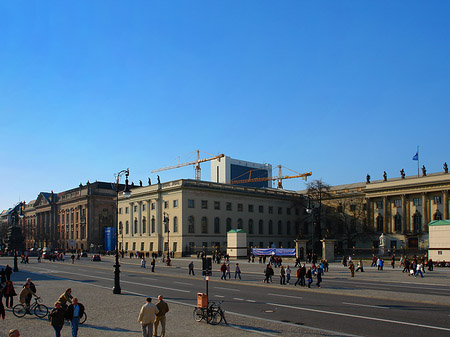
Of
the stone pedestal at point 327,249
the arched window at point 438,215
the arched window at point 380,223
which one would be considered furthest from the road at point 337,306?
the arched window at point 380,223

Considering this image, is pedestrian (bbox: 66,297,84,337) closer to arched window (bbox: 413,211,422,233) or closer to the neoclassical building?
the neoclassical building

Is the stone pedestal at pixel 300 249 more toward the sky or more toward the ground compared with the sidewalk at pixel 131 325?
more toward the ground

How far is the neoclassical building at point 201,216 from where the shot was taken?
85.8 meters

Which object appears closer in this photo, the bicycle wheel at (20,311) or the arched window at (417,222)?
the bicycle wheel at (20,311)

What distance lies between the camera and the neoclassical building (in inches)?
3376

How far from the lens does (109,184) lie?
137125 millimetres

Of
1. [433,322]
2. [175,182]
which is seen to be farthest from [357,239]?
[433,322]

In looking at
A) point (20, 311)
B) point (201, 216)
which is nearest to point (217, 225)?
point (201, 216)

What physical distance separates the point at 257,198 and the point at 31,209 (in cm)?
11351

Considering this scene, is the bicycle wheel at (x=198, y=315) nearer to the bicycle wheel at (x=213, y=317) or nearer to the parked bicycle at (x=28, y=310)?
the bicycle wheel at (x=213, y=317)

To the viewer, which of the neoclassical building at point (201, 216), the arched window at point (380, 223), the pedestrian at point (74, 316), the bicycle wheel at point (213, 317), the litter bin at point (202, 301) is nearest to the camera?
the pedestrian at point (74, 316)

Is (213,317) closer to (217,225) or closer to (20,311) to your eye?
(20,311)

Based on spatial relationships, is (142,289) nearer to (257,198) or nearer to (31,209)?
(257,198)

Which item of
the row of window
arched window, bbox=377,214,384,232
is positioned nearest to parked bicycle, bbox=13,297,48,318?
the row of window
